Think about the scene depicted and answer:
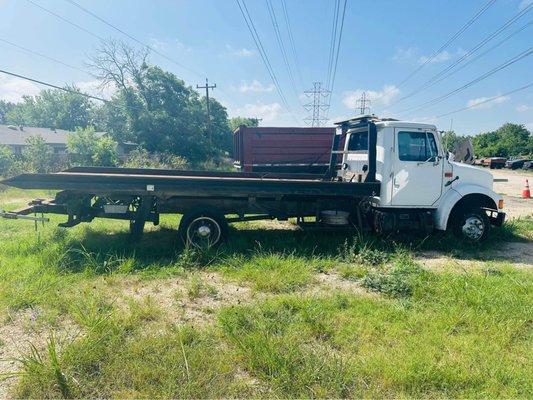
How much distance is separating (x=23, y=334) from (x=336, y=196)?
487 centimetres

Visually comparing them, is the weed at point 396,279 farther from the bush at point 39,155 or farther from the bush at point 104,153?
the bush at point 104,153

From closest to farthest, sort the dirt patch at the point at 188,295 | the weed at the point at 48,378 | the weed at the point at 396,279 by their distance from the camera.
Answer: the weed at the point at 48,378, the dirt patch at the point at 188,295, the weed at the point at 396,279

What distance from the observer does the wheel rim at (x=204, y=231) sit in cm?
562

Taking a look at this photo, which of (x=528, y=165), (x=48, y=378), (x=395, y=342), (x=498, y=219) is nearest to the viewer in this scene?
(x=48, y=378)

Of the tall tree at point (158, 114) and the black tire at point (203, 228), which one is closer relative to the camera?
the black tire at point (203, 228)

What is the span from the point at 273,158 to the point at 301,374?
10.2 m

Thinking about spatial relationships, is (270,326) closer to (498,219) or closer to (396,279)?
(396,279)

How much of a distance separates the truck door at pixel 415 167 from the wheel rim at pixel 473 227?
91cm

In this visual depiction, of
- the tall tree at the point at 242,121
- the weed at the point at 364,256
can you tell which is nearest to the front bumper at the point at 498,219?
the weed at the point at 364,256

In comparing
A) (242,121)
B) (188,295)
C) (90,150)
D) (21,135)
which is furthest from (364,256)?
(242,121)

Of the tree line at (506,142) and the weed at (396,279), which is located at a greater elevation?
the tree line at (506,142)

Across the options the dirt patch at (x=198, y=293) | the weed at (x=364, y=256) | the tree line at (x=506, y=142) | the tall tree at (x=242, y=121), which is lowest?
the dirt patch at (x=198, y=293)

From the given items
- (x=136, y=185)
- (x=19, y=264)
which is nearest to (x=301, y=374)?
(x=136, y=185)

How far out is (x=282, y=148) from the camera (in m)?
12.3
